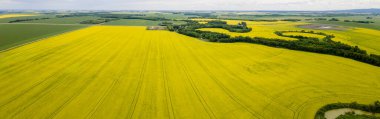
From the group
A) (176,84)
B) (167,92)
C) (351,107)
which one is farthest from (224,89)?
(351,107)

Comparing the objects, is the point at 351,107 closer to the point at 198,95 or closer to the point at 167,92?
the point at 198,95

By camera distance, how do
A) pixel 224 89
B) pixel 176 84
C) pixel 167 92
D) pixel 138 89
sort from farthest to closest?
pixel 176 84 < pixel 224 89 < pixel 138 89 < pixel 167 92

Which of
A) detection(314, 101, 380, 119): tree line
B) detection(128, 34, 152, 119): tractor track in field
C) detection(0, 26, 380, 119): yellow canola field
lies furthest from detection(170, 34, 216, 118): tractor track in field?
detection(314, 101, 380, 119): tree line

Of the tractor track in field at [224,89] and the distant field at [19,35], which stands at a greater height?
the distant field at [19,35]

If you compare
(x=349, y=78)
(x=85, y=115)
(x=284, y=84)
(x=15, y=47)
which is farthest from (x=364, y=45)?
(x=15, y=47)

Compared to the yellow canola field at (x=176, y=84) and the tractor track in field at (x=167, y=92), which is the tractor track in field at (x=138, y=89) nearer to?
the yellow canola field at (x=176, y=84)

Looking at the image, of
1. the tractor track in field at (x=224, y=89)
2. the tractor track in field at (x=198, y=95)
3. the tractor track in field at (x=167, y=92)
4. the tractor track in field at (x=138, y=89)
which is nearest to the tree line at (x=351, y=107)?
the tractor track in field at (x=224, y=89)

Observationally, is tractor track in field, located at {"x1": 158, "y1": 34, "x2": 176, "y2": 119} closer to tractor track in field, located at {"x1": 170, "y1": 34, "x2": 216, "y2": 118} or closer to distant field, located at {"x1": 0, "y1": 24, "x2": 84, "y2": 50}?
tractor track in field, located at {"x1": 170, "y1": 34, "x2": 216, "y2": 118}

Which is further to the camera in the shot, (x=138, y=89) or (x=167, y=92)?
(x=138, y=89)

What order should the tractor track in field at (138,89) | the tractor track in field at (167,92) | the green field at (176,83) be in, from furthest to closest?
1. the green field at (176,83)
2. the tractor track in field at (138,89)
3. the tractor track in field at (167,92)
